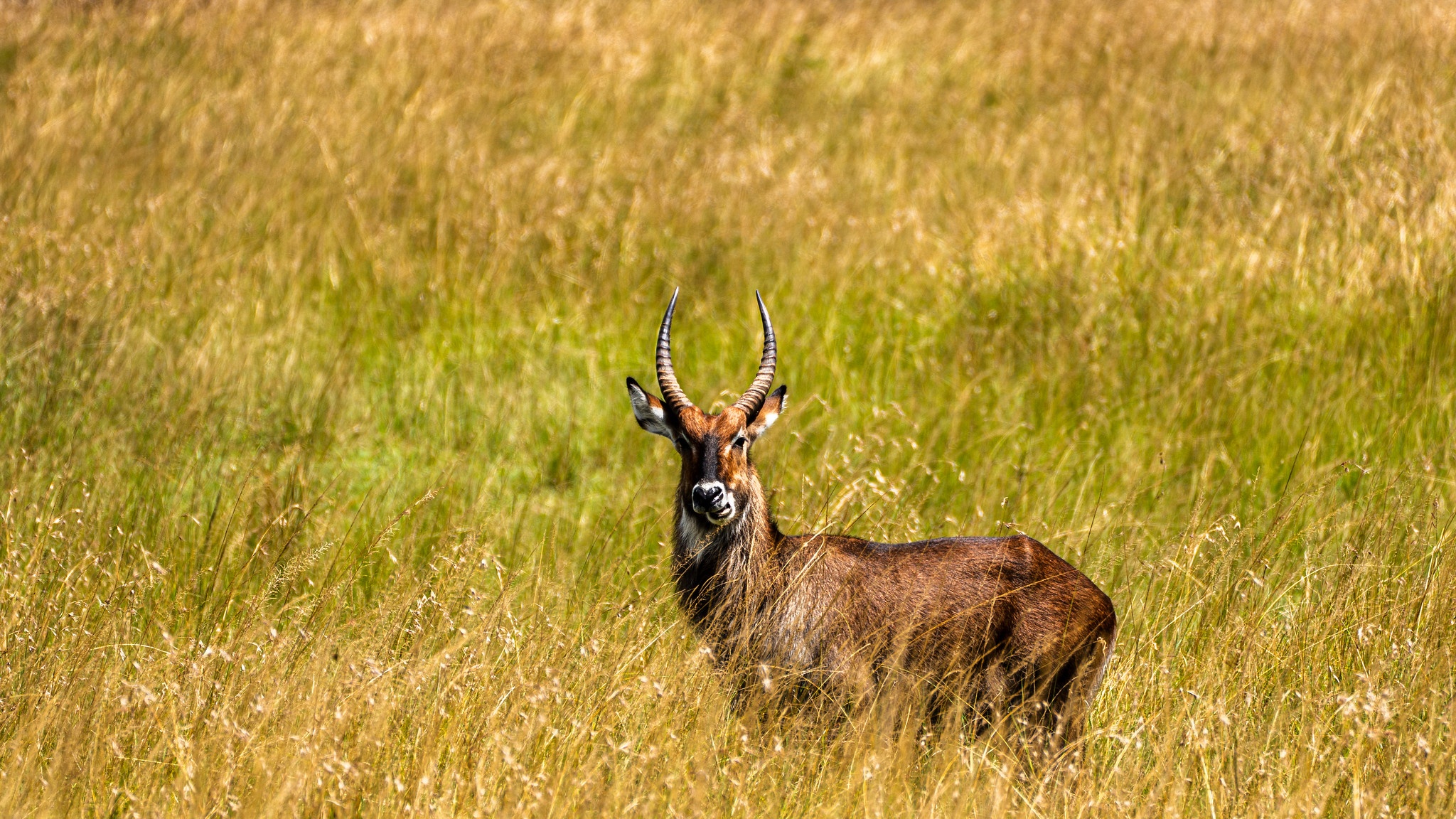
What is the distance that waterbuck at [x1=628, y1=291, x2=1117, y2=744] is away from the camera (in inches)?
156

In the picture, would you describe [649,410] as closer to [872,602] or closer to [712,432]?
[712,432]

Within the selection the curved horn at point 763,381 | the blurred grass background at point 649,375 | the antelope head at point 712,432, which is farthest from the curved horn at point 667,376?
the blurred grass background at point 649,375

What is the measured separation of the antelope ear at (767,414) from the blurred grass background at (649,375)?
60 cm

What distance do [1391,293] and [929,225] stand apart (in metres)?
2.51

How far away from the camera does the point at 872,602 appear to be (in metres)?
4.10

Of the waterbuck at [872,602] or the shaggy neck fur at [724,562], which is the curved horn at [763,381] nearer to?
the waterbuck at [872,602]

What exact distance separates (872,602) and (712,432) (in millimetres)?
689

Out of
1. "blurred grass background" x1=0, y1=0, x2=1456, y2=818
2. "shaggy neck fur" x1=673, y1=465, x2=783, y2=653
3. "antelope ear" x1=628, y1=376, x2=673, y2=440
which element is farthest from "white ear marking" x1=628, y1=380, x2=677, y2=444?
"blurred grass background" x1=0, y1=0, x2=1456, y2=818

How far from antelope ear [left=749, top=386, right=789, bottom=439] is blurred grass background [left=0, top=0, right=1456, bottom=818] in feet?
1.97

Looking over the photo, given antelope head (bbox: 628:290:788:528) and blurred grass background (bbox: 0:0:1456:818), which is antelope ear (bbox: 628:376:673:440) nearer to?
antelope head (bbox: 628:290:788:528)

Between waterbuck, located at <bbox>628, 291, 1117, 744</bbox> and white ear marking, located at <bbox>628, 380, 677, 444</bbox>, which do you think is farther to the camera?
white ear marking, located at <bbox>628, 380, 677, 444</bbox>

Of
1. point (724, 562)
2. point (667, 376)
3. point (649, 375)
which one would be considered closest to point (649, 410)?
point (667, 376)

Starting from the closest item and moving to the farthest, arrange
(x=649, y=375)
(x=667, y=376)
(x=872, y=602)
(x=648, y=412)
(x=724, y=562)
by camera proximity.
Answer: (x=872, y=602)
(x=724, y=562)
(x=667, y=376)
(x=648, y=412)
(x=649, y=375)

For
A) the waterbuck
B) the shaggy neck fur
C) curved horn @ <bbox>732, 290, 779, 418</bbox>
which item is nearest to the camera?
the waterbuck
